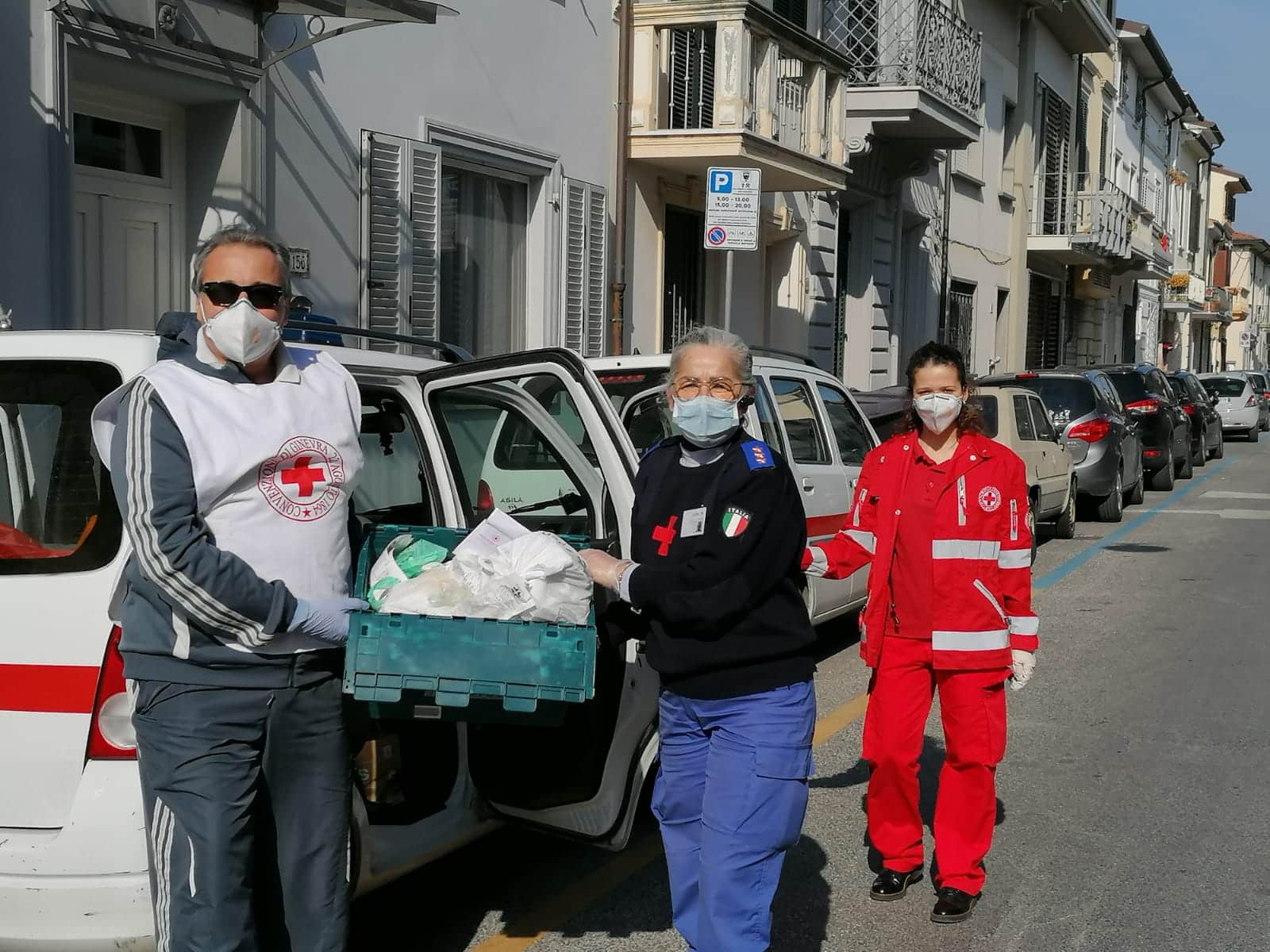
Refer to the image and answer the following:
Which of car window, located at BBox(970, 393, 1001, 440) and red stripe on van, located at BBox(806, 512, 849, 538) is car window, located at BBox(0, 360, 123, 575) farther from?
car window, located at BBox(970, 393, 1001, 440)

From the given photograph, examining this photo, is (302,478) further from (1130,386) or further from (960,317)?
(960,317)

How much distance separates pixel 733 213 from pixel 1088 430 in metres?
5.79

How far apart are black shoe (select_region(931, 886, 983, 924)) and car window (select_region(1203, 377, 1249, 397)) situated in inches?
1226

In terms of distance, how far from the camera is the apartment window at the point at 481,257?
12.1 m

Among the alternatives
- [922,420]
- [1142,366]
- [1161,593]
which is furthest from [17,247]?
[1142,366]

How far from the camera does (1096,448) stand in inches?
587

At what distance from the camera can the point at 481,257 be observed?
12625 mm

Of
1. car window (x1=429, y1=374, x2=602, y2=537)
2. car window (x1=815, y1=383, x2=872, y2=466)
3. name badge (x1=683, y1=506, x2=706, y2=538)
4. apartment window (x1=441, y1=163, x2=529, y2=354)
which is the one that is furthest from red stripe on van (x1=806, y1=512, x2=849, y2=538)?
apartment window (x1=441, y1=163, x2=529, y2=354)

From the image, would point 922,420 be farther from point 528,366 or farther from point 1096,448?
point 1096,448

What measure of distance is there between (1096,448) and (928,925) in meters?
11.4

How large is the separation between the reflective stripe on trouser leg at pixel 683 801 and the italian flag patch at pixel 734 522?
17.2 inches

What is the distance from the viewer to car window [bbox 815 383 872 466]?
8.14m

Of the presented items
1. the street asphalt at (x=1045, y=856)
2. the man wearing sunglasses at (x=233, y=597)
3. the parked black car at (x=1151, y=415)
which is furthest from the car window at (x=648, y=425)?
the parked black car at (x=1151, y=415)

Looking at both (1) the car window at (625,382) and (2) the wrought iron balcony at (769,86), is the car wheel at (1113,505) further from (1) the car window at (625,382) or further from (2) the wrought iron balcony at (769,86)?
(1) the car window at (625,382)
